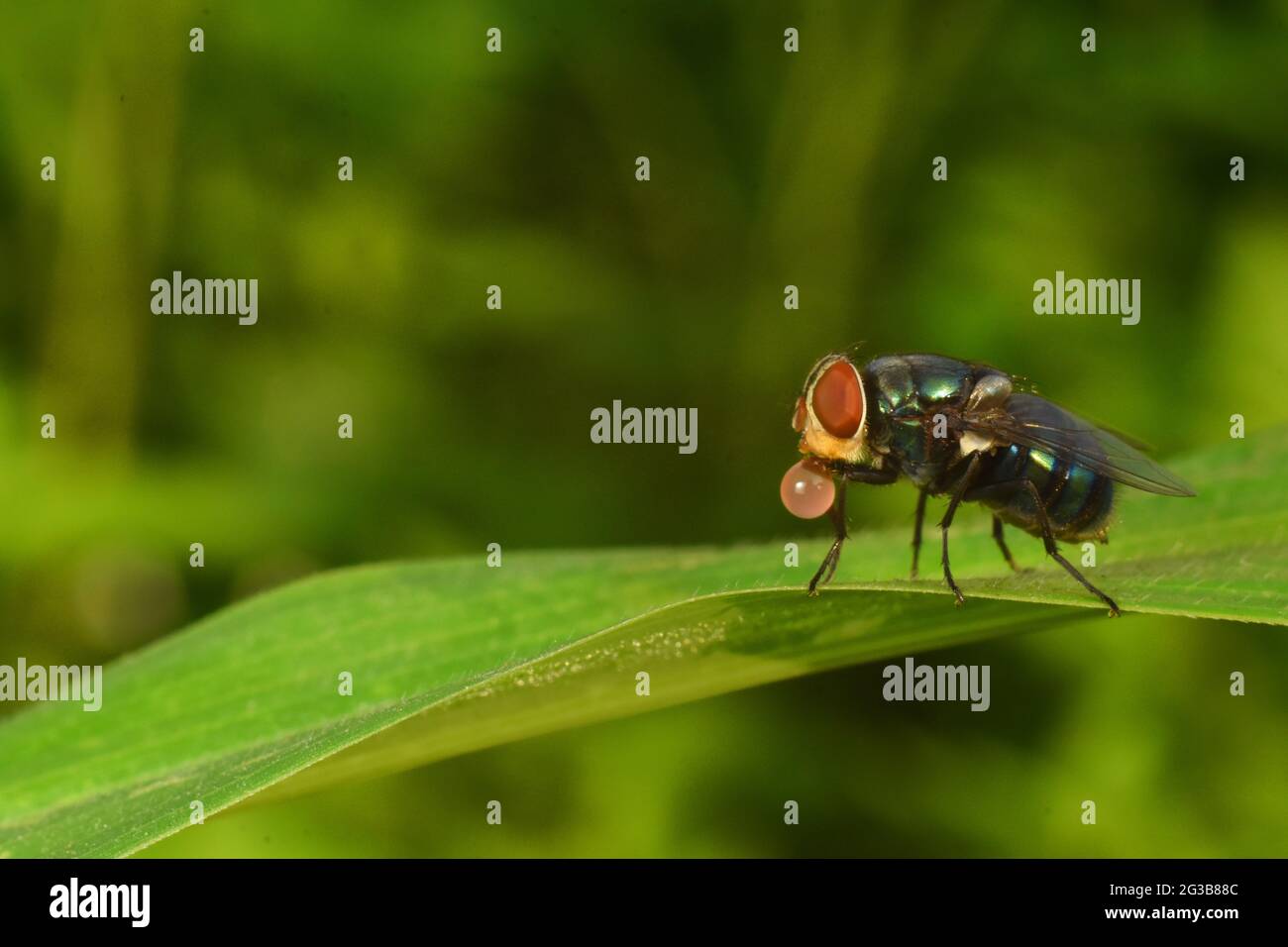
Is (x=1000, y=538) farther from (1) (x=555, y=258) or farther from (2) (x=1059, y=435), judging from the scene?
(1) (x=555, y=258)

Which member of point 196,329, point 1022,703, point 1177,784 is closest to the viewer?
point 1177,784

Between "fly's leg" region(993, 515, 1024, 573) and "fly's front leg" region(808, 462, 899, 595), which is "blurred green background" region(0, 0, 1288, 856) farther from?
"fly's front leg" region(808, 462, 899, 595)

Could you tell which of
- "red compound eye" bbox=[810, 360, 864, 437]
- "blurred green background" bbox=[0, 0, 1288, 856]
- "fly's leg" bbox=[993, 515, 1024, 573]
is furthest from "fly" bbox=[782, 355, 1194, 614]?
"blurred green background" bbox=[0, 0, 1288, 856]

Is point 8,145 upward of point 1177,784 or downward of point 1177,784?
upward

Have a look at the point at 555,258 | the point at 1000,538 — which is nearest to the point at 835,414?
the point at 1000,538

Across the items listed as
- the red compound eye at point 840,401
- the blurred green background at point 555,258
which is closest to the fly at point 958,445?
the red compound eye at point 840,401

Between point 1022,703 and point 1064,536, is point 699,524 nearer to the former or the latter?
point 1022,703

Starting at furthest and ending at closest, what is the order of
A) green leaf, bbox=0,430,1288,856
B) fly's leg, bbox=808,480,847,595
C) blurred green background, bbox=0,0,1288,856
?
blurred green background, bbox=0,0,1288,856 → fly's leg, bbox=808,480,847,595 → green leaf, bbox=0,430,1288,856
